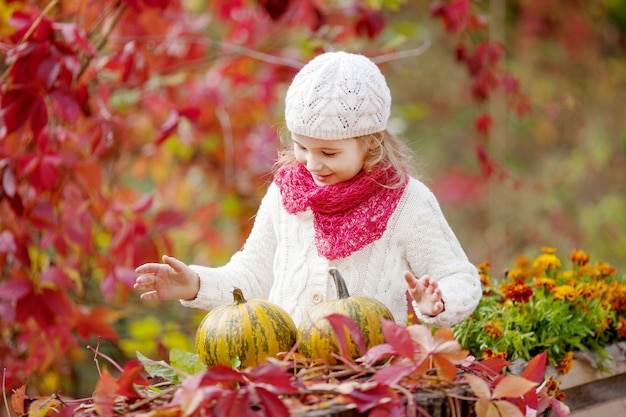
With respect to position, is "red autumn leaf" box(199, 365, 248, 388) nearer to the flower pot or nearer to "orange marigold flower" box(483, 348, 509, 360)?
"orange marigold flower" box(483, 348, 509, 360)

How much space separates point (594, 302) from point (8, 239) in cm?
192

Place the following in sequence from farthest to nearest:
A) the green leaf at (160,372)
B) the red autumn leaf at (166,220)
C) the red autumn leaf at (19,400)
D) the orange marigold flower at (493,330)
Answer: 1. the red autumn leaf at (166,220)
2. the orange marigold flower at (493,330)
3. the green leaf at (160,372)
4. the red autumn leaf at (19,400)

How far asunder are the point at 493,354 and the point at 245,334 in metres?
0.78

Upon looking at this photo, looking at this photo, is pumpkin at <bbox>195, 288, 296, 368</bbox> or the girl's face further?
the girl's face

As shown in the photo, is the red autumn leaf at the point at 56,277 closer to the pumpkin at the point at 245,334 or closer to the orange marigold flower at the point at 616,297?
the pumpkin at the point at 245,334

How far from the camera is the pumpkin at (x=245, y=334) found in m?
1.95

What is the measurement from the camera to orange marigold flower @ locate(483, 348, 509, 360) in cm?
231

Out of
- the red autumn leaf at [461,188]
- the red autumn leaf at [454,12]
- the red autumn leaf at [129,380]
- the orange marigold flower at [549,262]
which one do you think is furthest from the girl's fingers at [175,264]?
the red autumn leaf at [461,188]

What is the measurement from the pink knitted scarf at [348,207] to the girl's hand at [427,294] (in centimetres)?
28

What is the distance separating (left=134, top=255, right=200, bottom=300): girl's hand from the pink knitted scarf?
0.35 metres

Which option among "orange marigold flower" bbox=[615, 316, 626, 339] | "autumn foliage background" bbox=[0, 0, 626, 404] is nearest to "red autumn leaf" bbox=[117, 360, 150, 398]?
"autumn foliage background" bbox=[0, 0, 626, 404]

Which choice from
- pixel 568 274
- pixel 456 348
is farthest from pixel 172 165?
pixel 456 348

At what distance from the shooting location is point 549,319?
245cm

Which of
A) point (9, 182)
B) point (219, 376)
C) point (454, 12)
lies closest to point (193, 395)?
point (219, 376)
